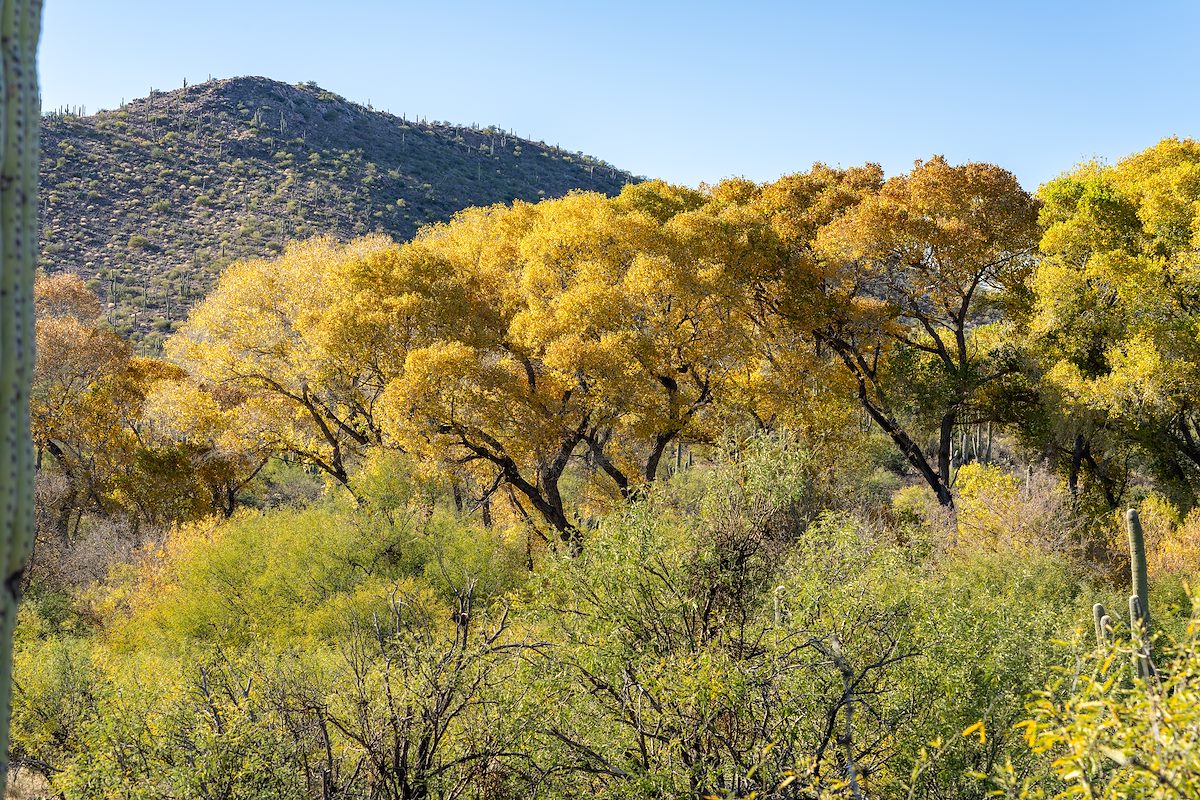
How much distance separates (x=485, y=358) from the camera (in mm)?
20859

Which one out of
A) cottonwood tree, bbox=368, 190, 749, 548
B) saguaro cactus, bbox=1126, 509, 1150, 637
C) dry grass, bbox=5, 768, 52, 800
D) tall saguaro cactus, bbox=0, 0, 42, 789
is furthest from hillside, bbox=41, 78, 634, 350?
tall saguaro cactus, bbox=0, 0, 42, 789

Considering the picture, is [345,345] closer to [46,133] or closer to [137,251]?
[137,251]

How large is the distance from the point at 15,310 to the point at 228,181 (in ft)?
205

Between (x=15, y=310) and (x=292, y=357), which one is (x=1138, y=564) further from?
(x=292, y=357)

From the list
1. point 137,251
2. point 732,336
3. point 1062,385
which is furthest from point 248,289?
point 137,251

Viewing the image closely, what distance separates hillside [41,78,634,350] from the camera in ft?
149

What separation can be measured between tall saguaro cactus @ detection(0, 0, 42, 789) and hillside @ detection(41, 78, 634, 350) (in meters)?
40.9

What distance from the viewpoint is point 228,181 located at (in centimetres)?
5716

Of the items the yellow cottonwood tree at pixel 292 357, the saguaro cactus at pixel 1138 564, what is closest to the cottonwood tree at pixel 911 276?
the yellow cottonwood tree at pixel 292 357

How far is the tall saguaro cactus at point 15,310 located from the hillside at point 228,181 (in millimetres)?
40930

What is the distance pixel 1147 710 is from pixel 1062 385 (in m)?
17.7

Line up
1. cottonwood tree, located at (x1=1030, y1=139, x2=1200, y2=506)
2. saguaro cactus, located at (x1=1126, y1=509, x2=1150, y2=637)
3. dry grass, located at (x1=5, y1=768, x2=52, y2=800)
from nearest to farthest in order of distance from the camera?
saguaro cactus, located at (x1=1126, y1=509, x2=1150, y2=637)
dry grass, located at (x1=5, y1=768, x2=52, y2=800)
cottonwood tree, located at (x1=1030, y1=139, x2=1200, y2=506)

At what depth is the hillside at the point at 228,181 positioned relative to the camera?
45.6m

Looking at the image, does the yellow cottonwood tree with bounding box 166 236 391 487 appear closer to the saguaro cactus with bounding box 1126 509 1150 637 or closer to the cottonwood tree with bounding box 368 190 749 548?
the cottonwood tree with bounding box 368 190 749 548
